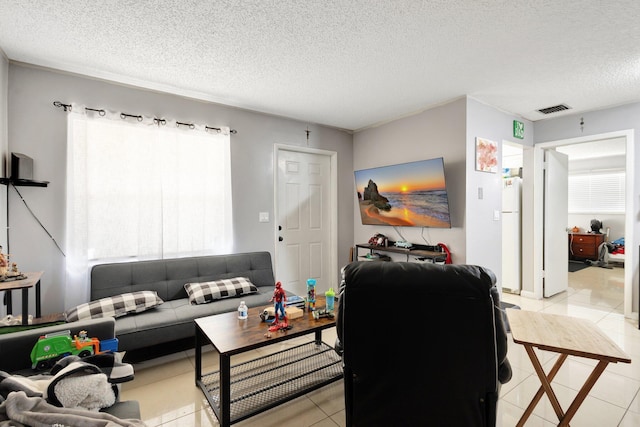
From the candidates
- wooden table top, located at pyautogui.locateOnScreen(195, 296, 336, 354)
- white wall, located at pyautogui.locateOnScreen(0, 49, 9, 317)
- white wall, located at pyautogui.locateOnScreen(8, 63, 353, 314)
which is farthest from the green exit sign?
white wall, located at pyautogui.locateOnScreen(0, 49, 9, 317)

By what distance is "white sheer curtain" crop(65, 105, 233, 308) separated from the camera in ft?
8.94

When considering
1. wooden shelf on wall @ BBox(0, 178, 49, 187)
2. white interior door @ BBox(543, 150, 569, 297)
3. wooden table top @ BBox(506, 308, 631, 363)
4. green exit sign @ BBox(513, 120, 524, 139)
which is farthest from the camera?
white interior door @ BBox(543, 150, 569, 297)

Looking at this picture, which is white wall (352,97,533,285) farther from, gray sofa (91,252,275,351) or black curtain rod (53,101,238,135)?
black curtain rod (53,101,238,135)

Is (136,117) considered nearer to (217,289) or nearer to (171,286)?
(171,286)

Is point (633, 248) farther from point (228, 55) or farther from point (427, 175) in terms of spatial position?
point (228, 55)

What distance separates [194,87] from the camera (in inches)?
122

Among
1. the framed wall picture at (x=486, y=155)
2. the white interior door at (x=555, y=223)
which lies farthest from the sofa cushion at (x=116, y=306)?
the white interior door at (x=555, y=223)

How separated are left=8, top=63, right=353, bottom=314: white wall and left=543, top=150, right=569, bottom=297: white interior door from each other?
3.98 meters

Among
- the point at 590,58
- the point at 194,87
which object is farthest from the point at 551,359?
the point at 194,87

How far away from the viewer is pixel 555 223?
14.5ft

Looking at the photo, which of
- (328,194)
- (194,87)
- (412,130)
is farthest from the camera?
(328,194)

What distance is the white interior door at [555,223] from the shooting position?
14.0 ft

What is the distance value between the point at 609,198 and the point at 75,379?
31.1ft

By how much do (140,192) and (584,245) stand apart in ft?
28.0
